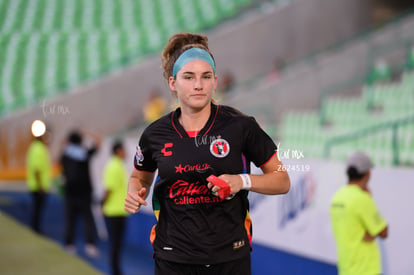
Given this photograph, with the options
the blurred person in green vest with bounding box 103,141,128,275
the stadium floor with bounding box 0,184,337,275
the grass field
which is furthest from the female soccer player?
the blurred person in green vest with bounding box 103,141,128,275

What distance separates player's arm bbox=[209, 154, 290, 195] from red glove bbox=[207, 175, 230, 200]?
2 cm

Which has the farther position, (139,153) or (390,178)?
(390,178)

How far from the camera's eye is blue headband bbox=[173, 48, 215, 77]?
8.67 feet

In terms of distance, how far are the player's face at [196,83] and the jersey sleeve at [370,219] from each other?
1911 millimetres

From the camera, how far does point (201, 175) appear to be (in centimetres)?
257

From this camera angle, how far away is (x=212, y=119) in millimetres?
2689

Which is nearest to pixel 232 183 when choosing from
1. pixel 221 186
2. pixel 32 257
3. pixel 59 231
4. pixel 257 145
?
pixel 221 186

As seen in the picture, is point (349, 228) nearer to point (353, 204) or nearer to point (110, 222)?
point (353, 204)

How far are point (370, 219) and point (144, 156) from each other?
1911 mm

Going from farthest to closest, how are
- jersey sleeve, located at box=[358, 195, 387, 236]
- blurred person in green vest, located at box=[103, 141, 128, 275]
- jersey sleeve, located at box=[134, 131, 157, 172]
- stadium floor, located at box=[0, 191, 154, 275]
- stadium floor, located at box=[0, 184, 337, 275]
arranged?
stadium floor, located at box=[0, 191, 154, 275] < blurred person in green vest, located at box=[103, 141, 128, 275] < stadium floor, located at box=[0, 184, 337, 275] < jersey sleeve, located at box=[358, 195, 387, 236] < jersey sleeve, located at box=[134, 131, 157, 172]

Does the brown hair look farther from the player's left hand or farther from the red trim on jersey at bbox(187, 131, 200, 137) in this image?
the player's left hand

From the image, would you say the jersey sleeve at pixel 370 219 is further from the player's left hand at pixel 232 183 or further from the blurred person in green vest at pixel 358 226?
the player's left hand at pixel 232 183

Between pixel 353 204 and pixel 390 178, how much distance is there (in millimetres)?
1737

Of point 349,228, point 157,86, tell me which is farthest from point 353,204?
point 157,86
